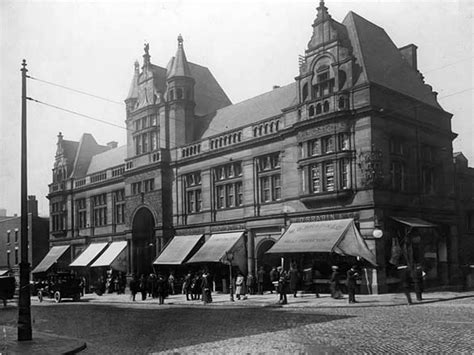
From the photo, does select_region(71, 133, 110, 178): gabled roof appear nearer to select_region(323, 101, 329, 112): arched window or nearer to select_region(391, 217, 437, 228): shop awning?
select_region(323, 101, 329, 112): arched window

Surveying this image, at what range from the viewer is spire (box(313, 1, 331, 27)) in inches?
1246

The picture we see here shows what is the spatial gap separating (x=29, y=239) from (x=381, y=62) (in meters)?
45.9

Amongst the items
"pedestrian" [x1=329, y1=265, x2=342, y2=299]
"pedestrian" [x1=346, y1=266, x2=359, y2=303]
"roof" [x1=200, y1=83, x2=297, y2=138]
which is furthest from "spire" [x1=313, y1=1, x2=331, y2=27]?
"pedestrian" [x1=346, y1=266, x2=359, y2=303]

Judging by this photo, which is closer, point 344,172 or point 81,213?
point 344,172

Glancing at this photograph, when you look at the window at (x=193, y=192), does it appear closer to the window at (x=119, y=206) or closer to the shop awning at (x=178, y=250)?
the shop awning at (x=178, y=250)

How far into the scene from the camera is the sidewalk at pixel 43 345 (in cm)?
1359

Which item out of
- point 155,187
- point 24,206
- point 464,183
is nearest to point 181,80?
point 155,187

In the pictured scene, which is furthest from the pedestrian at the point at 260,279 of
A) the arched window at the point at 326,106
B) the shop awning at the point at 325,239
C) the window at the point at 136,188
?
the window at the point at 136,188

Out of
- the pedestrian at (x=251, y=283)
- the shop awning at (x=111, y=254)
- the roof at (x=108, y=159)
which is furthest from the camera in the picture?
the roof at (x=108, y=159)

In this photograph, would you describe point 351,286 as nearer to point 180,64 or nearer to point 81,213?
point 180,64

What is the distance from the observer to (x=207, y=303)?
28.0 meters

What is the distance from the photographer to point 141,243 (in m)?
45.1

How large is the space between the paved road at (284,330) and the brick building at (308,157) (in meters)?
8.65

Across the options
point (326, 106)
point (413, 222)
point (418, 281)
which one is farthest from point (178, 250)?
point (418, 281)
